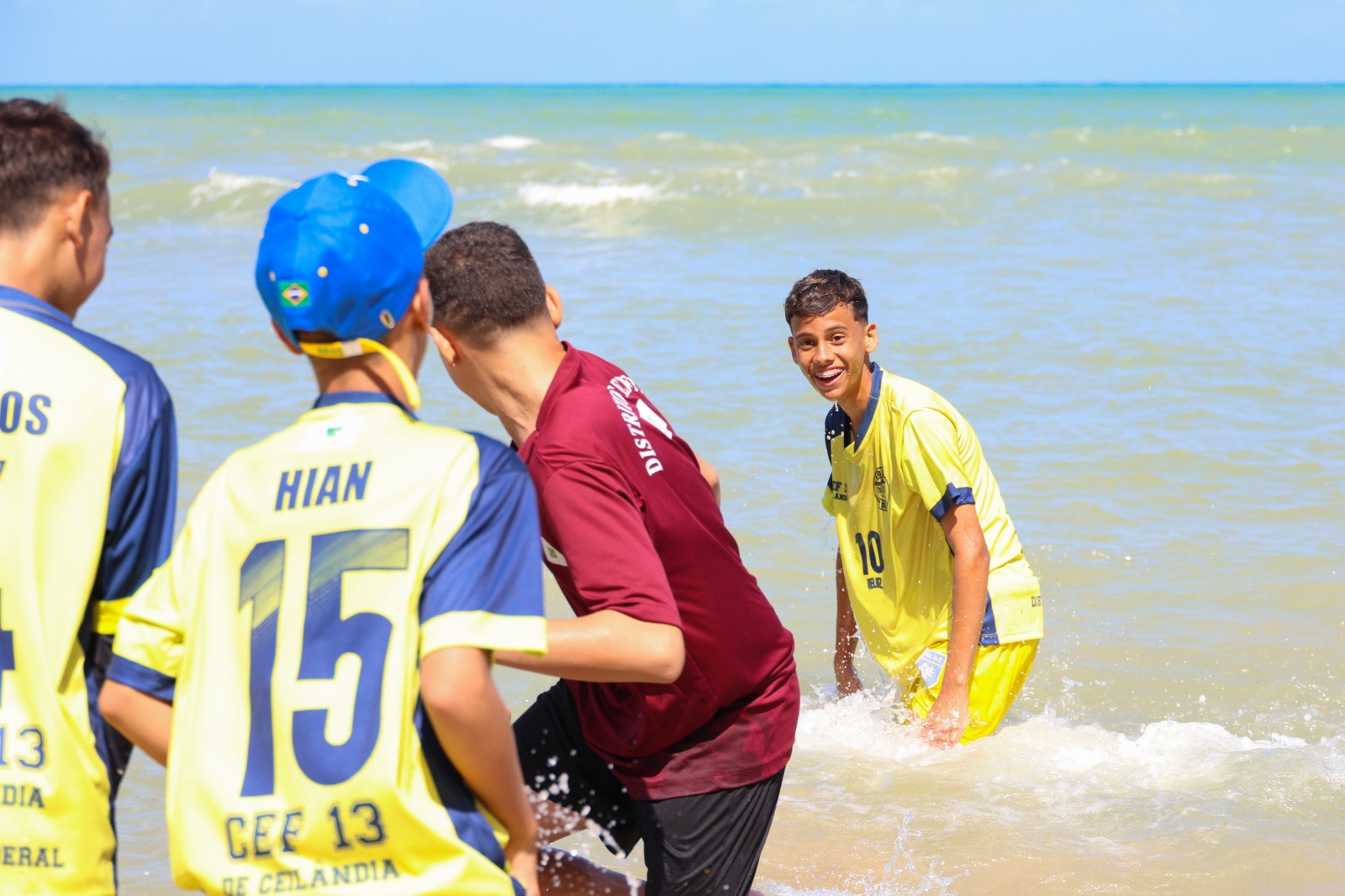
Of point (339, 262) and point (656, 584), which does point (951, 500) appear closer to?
point (656, 584)

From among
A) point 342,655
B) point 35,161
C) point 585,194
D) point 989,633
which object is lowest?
point 989,633

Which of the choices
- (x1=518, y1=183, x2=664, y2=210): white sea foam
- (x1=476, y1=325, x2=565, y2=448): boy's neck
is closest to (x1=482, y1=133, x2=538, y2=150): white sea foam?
(x1=518, y1=183, x2=664, y2=210): white sea foam

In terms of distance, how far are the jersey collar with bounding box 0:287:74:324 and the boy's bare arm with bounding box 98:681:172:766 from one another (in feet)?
1.91

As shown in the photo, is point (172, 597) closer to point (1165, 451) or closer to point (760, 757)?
point (760, 757)

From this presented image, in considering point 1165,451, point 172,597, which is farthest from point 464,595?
point 1165,451

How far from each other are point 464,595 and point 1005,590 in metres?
3.10

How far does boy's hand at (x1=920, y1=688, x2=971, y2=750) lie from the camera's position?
429 centimetres

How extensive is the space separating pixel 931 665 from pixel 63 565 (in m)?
3.11

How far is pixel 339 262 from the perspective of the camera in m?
1.75

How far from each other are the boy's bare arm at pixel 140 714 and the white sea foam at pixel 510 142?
107 feet

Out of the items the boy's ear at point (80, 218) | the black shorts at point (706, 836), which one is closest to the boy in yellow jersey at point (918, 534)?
the black shorts at point (706, 836)

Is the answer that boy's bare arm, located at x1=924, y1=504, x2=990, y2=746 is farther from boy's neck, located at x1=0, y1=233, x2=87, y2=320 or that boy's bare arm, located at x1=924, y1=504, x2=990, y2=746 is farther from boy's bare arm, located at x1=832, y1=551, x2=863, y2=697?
boy's neck, located at x1=0, y1=233, x2=87, y2=320

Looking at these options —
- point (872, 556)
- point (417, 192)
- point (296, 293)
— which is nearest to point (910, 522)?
point (872, 556)

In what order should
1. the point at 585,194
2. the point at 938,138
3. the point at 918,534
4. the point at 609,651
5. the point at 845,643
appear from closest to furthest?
the point at 609,651
the point at 918,534
the point at 845,643
the point at 585,194
the point at 938,138
